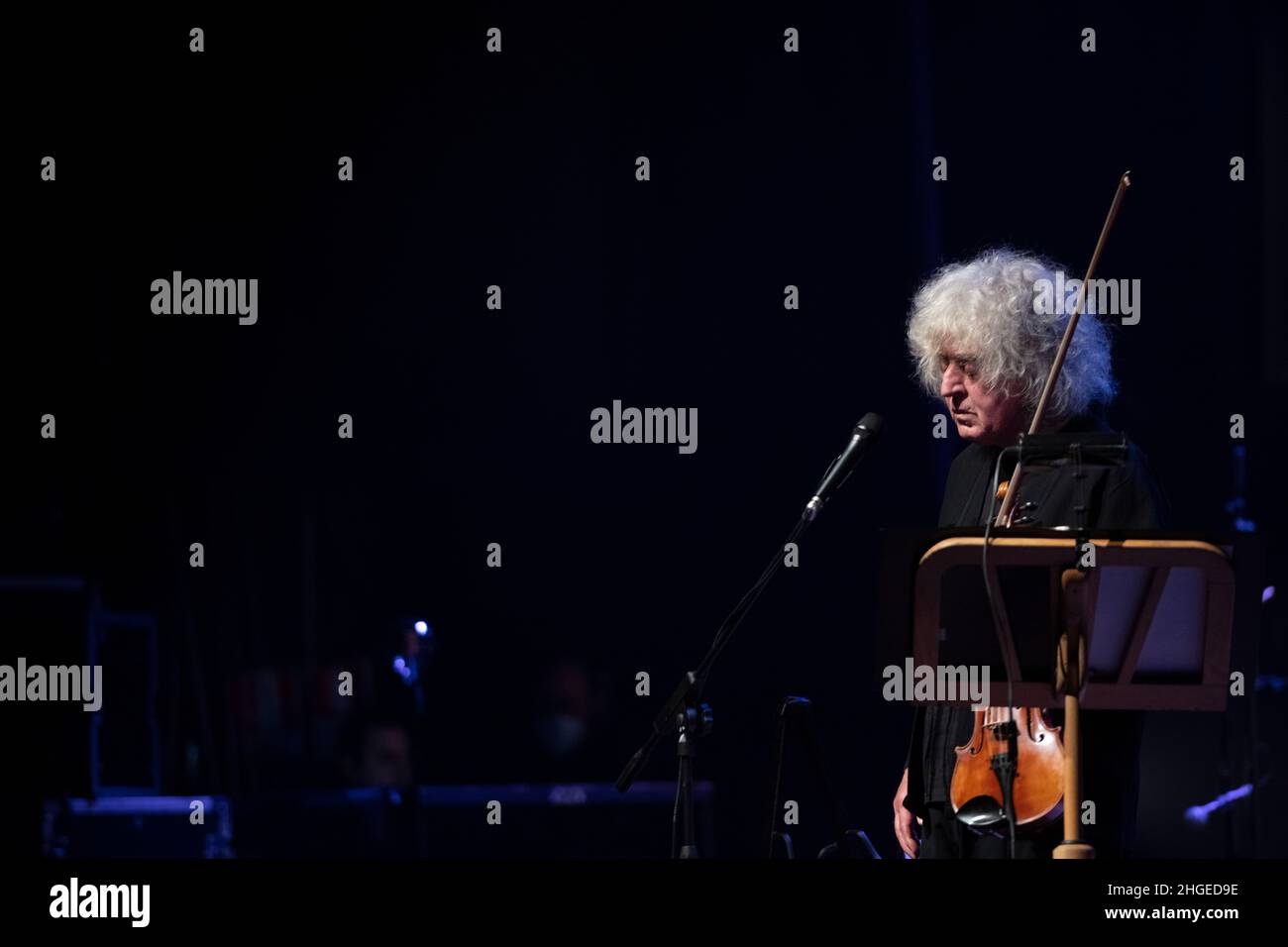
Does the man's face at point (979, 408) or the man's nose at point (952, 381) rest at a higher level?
the man's nose at point (952, 381)

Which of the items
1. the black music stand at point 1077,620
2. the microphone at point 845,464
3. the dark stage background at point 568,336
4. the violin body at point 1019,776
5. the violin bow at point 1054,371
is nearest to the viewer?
the black music stand at point 1077,620

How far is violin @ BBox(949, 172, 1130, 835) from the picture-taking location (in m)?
2.52

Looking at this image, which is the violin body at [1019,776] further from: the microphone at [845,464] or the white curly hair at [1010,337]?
the white curly hair at [1010,337]

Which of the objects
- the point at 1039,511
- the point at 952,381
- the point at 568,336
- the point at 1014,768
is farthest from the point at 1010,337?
the point at 568,336

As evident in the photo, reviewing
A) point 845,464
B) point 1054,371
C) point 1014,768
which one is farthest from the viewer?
point 845,464

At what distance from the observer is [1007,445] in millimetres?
3012

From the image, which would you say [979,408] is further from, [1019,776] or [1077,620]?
[1077,620]

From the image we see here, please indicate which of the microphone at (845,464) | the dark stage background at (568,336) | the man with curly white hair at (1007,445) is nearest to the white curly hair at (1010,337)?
the man with curly white hair at (1007,445)

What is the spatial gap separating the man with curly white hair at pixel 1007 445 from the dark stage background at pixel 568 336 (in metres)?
1.99

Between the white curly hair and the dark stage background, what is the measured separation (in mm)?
1947

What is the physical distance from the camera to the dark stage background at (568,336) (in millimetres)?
5246

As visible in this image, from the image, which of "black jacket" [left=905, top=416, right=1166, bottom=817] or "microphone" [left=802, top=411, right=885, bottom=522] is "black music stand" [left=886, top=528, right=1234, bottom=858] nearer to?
"black jacket" [left=905, top=416, right=1166, bottom=817]

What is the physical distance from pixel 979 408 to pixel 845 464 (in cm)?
26

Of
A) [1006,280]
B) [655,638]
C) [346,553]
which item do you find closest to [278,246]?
[346,553]
